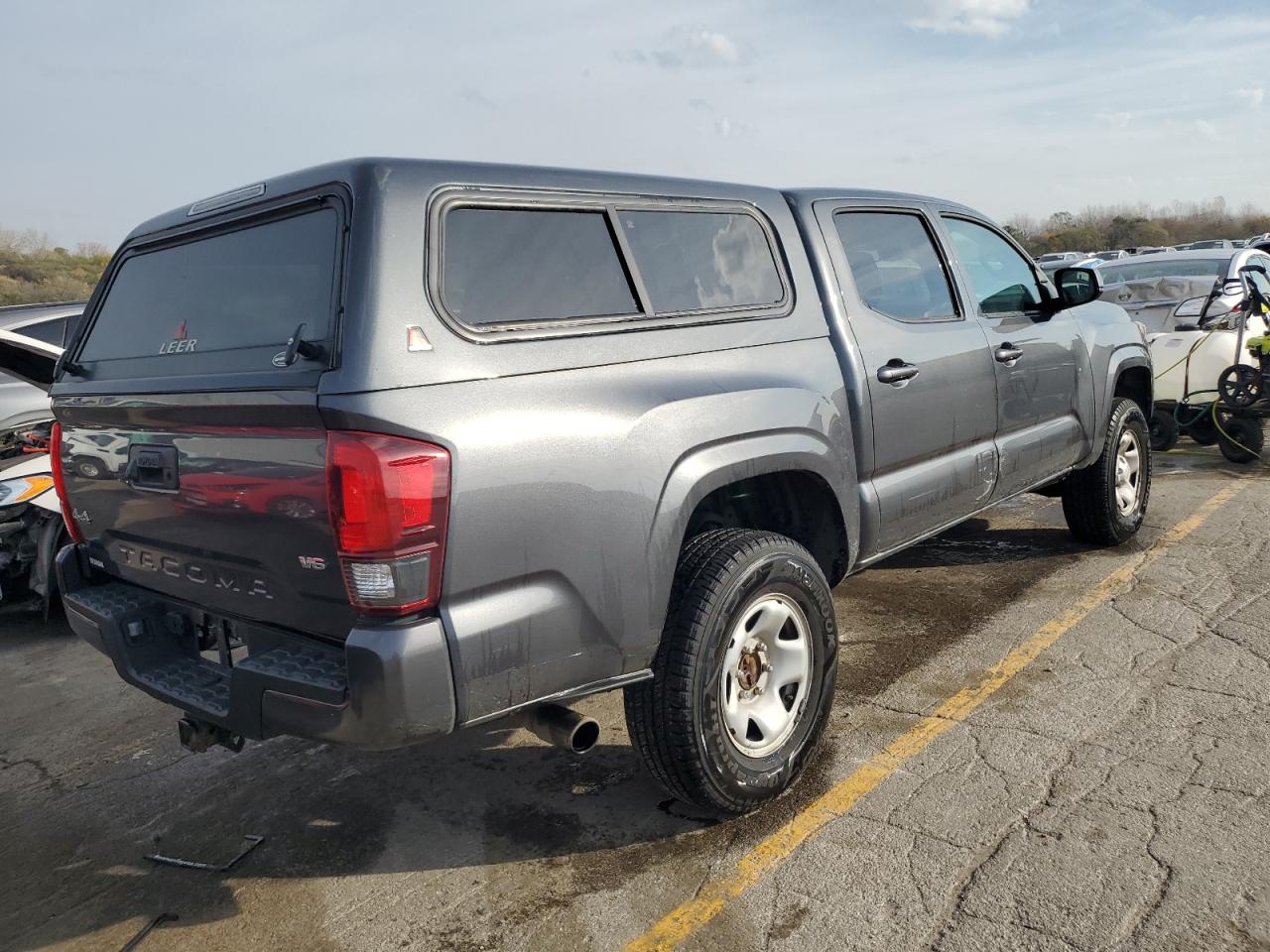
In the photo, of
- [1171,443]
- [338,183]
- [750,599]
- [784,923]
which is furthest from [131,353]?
[1171,443]

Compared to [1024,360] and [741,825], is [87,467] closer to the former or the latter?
[741,825]

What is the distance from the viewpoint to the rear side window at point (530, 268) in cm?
262

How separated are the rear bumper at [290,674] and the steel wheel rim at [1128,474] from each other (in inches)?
183

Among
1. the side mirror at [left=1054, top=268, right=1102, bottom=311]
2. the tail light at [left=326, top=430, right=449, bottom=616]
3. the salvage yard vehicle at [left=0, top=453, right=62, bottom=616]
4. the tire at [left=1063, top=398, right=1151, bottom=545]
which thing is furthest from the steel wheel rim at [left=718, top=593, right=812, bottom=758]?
the salvage yard vehicle at [left=0, top=453, right=62, bottom=616]

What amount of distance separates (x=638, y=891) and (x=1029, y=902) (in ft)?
3.37

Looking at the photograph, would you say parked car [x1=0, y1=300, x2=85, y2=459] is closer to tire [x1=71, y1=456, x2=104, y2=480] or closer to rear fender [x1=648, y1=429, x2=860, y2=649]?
tire [x1=71, y1=456, x2=104, y2=480]

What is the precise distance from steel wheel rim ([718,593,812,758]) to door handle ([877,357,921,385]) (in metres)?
1.03

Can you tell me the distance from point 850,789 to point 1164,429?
22.3 ft

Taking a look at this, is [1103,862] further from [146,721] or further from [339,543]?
[146,721]

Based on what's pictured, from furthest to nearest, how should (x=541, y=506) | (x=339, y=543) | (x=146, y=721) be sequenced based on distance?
(x=146, y=721)
(x=541, y=506)
(x=339, y=543)

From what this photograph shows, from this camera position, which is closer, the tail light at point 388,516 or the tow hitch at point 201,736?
the tail light at point 388,516

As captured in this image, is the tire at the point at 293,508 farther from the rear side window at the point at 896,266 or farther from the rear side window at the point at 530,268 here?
the rear side window at the point at 896,266

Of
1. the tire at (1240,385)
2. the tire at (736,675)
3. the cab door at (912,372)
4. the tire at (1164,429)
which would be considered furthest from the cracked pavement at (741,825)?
the tire at (1164,429)

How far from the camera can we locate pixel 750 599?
3.04 meters
